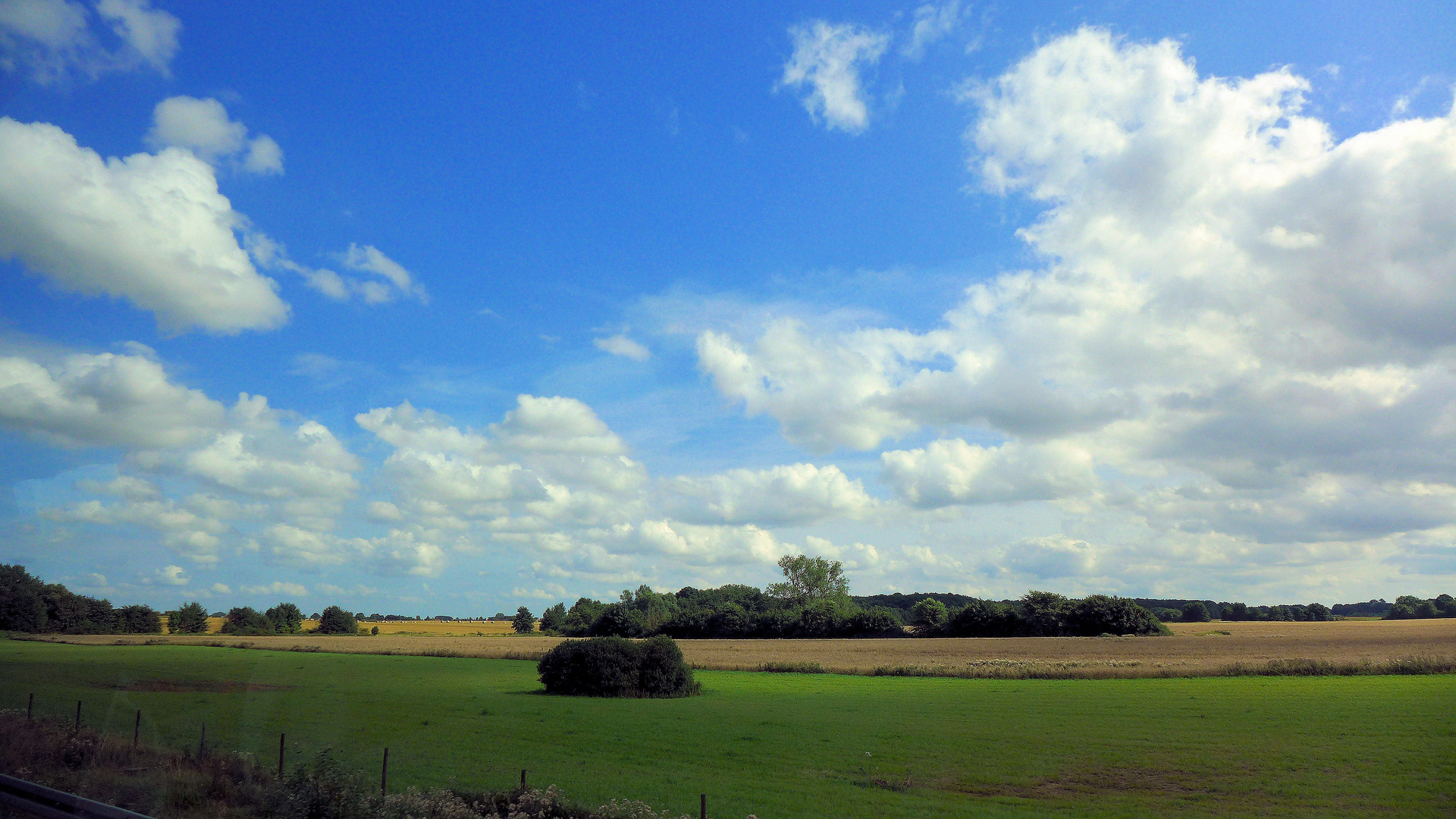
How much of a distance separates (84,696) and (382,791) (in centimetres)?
3253

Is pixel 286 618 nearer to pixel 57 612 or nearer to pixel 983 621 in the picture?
pixel 57 612

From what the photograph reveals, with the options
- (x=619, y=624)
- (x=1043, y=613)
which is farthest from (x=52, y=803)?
(x=619, y=624)

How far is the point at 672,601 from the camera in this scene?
16825 cm

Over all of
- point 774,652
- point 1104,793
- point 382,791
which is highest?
point 382,791

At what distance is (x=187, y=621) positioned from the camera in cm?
14550

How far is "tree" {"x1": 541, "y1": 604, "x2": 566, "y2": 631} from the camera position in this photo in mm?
173750

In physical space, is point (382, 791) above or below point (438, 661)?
above

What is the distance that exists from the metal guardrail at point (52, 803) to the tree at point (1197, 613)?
591ft

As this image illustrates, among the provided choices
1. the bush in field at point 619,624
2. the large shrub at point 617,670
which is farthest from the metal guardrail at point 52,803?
the bush in field at point 619,624

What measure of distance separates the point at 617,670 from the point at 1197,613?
506 feet

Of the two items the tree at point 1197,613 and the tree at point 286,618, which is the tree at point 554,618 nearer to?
the tree at point 286,618

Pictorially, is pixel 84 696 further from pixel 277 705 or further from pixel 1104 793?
pixel 1104 793

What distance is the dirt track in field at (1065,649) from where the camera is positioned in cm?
6003

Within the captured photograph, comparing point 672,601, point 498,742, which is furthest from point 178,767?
point 672,601
